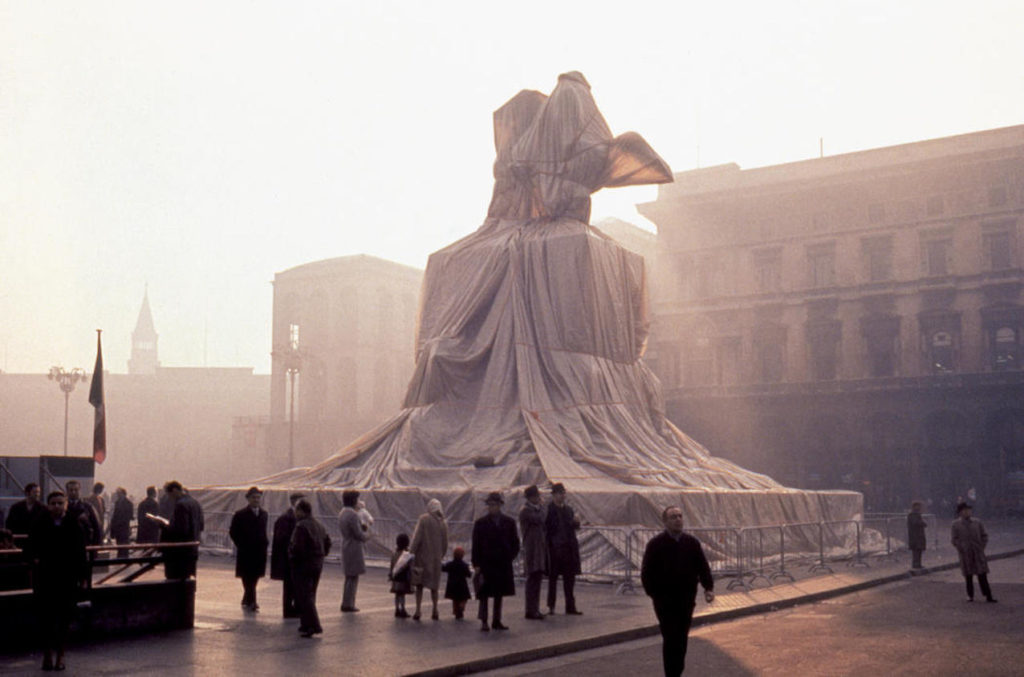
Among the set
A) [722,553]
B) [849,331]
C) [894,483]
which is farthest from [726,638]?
[849,331]

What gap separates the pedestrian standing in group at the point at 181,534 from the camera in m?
13.5

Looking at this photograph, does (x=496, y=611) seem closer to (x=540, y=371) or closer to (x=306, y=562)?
(x=306, y=562)

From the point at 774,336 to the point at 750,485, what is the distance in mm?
32395

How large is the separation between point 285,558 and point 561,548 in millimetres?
3806

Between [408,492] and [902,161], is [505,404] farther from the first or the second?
[902,161]

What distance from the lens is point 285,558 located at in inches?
600

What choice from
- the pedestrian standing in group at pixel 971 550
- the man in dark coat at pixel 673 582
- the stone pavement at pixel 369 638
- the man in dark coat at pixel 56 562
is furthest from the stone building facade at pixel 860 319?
the man in dark coat at pixel 56 562

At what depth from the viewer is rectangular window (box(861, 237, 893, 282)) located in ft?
182

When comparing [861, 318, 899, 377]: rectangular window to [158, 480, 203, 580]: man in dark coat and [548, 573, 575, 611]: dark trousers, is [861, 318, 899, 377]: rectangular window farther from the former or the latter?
[158, 480, 203, 580]: man in dark coat

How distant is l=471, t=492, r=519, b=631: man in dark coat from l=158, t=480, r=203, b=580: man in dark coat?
138 inches

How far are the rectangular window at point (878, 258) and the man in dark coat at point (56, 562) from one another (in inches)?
1971

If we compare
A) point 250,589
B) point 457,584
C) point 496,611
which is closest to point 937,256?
A: point 457,584

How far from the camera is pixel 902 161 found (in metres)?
54.8

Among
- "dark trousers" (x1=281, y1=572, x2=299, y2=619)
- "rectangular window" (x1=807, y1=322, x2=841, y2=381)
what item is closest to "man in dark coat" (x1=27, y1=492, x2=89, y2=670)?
"dark trousers" (x1=281, y1=572, x2=299, y2=619)
